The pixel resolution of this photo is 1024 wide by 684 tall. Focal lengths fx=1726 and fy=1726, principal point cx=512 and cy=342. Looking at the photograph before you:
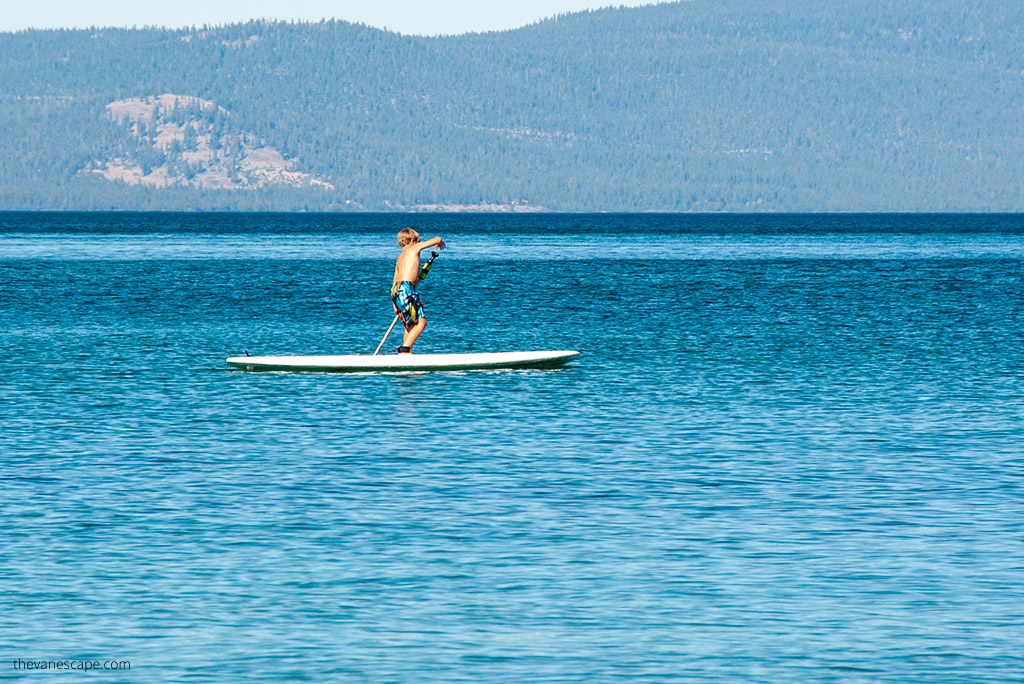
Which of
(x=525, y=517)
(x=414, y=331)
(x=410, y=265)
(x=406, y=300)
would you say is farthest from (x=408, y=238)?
(x=525, y=517)

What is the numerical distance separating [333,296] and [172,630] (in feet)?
214

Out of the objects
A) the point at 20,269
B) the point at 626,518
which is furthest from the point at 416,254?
the point at 20,269

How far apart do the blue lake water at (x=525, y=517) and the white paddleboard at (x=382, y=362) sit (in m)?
0.33

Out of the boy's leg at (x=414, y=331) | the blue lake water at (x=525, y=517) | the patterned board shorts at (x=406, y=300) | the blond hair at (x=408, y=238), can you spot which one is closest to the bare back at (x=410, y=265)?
the patterned board shorts at (x=406, y=300)

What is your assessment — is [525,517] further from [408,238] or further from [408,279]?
[408,279]

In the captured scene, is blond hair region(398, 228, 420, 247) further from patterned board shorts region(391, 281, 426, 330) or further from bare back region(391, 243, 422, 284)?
patterned board shorts region(391, 281, 426, 330)

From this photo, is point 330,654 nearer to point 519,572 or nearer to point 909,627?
point 519,572

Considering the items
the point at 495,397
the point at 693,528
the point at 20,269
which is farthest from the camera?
the point at 20,269

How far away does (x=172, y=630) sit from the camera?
14180 millimetres

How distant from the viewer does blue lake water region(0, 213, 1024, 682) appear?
45.1 feet

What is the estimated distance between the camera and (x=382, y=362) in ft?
117

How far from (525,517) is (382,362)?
668 inches

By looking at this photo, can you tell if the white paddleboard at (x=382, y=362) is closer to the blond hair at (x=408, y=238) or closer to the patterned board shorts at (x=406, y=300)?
the patterned board shorts at (x=406, y=300)

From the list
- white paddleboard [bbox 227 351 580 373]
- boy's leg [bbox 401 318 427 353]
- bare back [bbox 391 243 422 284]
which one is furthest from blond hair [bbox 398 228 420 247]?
white paddleboard [bbox 227 351 580 373]
